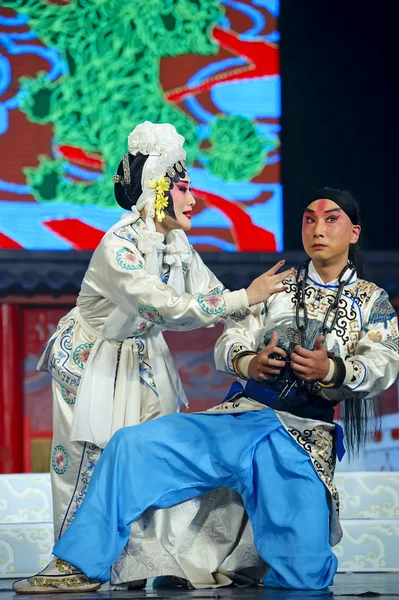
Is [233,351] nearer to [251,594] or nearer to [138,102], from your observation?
[251,594]

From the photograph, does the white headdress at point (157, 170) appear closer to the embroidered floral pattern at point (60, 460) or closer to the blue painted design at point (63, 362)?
the blue painted design at point (63, 362)

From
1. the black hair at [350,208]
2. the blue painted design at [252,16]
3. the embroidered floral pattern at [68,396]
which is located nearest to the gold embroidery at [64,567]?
the embroidered floral pattern at [68,396]

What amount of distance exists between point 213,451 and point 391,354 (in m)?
0.59

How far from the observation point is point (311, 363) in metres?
3.07

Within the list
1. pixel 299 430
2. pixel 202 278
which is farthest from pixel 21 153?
pixel 299 430

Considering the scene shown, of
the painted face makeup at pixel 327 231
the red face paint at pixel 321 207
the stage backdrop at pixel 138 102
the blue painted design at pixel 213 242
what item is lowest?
the painted face makeup at pixel 327 231

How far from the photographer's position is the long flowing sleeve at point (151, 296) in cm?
320

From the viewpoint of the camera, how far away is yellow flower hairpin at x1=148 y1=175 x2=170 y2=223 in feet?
11.5

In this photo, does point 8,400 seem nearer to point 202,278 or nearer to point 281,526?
point 202,278

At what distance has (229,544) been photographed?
327 cm

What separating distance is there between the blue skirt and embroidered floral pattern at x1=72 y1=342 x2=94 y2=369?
0.42 metres

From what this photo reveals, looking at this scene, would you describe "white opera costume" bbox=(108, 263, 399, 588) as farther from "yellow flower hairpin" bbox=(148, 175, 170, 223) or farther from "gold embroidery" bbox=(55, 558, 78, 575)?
"yellow flower hairpin" bbox=(148, 175, 170, 223)

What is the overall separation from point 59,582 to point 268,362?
82 centimetres

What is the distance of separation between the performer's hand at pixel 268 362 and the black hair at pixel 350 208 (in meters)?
0.52
